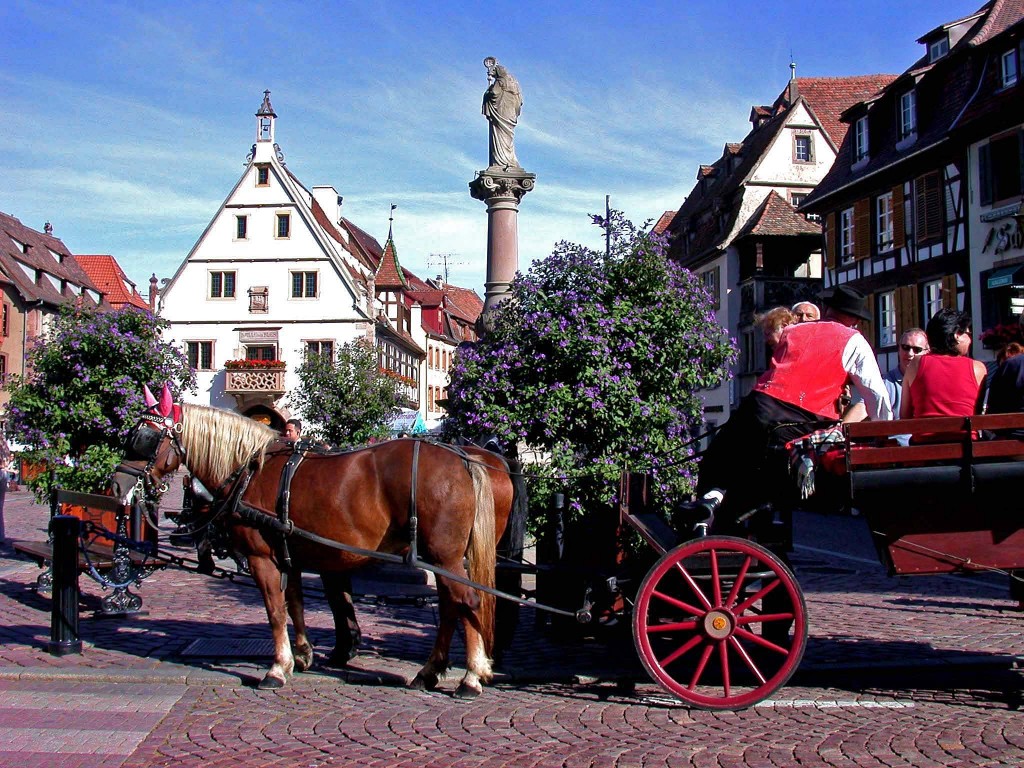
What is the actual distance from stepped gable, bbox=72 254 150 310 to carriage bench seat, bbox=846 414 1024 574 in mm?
63718

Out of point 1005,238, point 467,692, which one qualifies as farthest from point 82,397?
point 1005,238

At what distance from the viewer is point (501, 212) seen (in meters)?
12.2

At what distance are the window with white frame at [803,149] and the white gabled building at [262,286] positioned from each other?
17.3 metres

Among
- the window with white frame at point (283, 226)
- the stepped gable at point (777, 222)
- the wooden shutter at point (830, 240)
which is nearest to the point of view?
the wooden shutter at point (830, 240)

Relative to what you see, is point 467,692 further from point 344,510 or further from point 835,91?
point 835,91

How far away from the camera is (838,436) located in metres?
5.37

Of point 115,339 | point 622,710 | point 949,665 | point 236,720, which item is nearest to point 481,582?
point 622,710

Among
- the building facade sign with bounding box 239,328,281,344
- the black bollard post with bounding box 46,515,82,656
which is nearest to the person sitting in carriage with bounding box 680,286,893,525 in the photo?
the black bollard post with bounding box 46,515,82,656

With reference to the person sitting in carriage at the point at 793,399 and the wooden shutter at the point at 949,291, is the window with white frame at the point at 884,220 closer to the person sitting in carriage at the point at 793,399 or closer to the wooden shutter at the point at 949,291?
the wooden shutter at the point at 949,291

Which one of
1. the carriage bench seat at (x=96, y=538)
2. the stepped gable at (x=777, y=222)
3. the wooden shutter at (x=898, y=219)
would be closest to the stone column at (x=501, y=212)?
the carriage bench seat at (x=96, y=538)

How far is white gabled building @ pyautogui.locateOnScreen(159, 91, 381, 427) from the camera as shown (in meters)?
39.7

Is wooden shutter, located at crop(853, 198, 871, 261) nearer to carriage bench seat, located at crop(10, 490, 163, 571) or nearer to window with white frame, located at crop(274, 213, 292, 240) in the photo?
window with white frame, located at crop(274, 213, 292, 240)

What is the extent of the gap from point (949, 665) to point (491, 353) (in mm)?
3747

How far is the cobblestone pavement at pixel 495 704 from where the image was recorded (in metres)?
4.73
